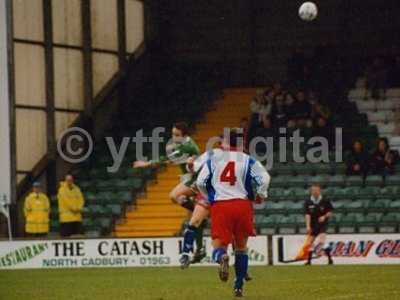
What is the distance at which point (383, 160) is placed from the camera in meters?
32.4

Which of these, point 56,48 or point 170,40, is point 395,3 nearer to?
point 170,40

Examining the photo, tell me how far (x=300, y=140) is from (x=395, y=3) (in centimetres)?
638

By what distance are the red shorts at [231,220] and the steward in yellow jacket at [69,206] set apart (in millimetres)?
15244

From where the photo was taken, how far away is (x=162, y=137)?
3653cm

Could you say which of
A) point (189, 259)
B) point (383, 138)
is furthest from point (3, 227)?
point (189, 259)

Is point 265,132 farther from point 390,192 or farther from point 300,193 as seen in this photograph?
point 390,192

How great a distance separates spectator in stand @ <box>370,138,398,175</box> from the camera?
32344mm

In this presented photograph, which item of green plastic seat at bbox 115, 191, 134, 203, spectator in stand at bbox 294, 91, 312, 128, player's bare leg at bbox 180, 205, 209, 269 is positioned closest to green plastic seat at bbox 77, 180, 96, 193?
green plastic seat at bbox 115, 191, 134, 203

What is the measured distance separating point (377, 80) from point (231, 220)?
63.3ft

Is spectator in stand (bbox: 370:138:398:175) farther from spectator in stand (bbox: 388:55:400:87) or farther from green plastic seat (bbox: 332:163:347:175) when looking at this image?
spectator in stand (bbox: 388:55:400:87)

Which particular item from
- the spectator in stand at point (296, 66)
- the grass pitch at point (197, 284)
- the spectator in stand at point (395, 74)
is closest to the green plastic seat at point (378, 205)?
the spectator in stand at point (395, 74)

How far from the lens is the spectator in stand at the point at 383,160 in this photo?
106 feet

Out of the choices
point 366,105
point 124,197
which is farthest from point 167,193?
point 366,105

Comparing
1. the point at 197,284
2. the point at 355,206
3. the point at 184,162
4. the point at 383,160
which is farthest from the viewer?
the point at 383,160
